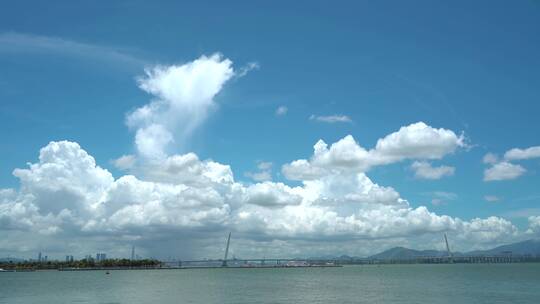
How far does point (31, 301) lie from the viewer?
82.4 metres

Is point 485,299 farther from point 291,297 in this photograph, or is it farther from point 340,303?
point 291,297

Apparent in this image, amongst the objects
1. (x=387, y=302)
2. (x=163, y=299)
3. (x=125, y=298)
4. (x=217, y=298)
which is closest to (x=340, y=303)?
(x=387, y=302)

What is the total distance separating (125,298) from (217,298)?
1501 centimetres

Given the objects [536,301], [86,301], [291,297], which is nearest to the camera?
[536,301]

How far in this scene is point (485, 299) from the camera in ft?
258

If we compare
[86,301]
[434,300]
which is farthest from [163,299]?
[434,300]

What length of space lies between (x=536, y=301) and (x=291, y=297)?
36.9m

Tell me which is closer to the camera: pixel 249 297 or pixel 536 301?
pixel 536 301

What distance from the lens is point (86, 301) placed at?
79.7m

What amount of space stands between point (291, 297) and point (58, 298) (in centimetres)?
3910

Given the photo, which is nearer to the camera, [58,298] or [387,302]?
[387,302]

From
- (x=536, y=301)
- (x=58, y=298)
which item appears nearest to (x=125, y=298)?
(x=58, y=298)

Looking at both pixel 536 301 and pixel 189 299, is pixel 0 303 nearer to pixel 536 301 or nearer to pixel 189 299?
pixel 189 299

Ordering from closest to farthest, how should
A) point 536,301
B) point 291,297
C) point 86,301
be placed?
point 536,301 → point 86,301 → point 291,297
